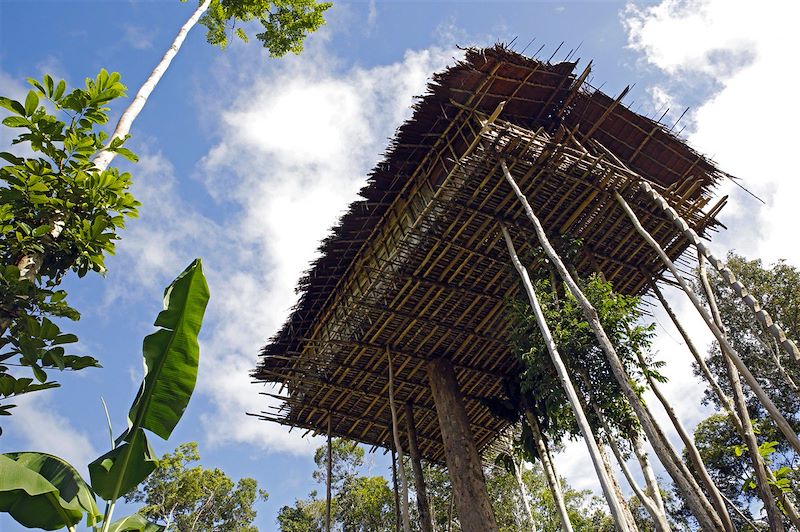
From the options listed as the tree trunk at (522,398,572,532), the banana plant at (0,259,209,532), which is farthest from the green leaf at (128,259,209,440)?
the tree trunk at (522,398,572,532)

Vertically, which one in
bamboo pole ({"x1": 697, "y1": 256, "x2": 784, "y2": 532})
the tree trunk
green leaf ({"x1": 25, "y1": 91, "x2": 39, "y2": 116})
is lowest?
bamboo pole ({"x1": 697, "y1": 256, "x2": 784, "y2": 532})

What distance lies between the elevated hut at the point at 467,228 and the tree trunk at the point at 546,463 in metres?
1.15

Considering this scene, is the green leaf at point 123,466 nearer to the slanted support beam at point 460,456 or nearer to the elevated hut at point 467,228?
the elevated hut at point 467,228

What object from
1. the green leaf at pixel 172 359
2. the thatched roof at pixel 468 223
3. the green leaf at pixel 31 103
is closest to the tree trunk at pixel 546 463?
the thatched roof at pixel 468 223

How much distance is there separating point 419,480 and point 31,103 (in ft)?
30.0

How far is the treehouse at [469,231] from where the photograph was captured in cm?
841

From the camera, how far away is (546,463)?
356 inches

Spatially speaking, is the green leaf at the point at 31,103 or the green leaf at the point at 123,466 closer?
the green leaf at the point at 31,103

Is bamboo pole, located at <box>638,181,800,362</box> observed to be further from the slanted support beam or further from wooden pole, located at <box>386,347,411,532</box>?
wooden pole, located at <box>386,347,411,532</box>

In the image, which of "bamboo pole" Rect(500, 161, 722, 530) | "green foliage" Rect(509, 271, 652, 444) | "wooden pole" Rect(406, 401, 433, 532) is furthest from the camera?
"wooden pole" Rect(406, 401, 433, 532)

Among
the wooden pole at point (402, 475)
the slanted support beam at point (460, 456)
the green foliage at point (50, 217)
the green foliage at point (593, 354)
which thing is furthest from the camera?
the slanted support beam at point (460, 456)

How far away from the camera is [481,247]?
9.08 metres

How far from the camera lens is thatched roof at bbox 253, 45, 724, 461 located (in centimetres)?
841

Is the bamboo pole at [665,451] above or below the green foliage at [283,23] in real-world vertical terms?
below
